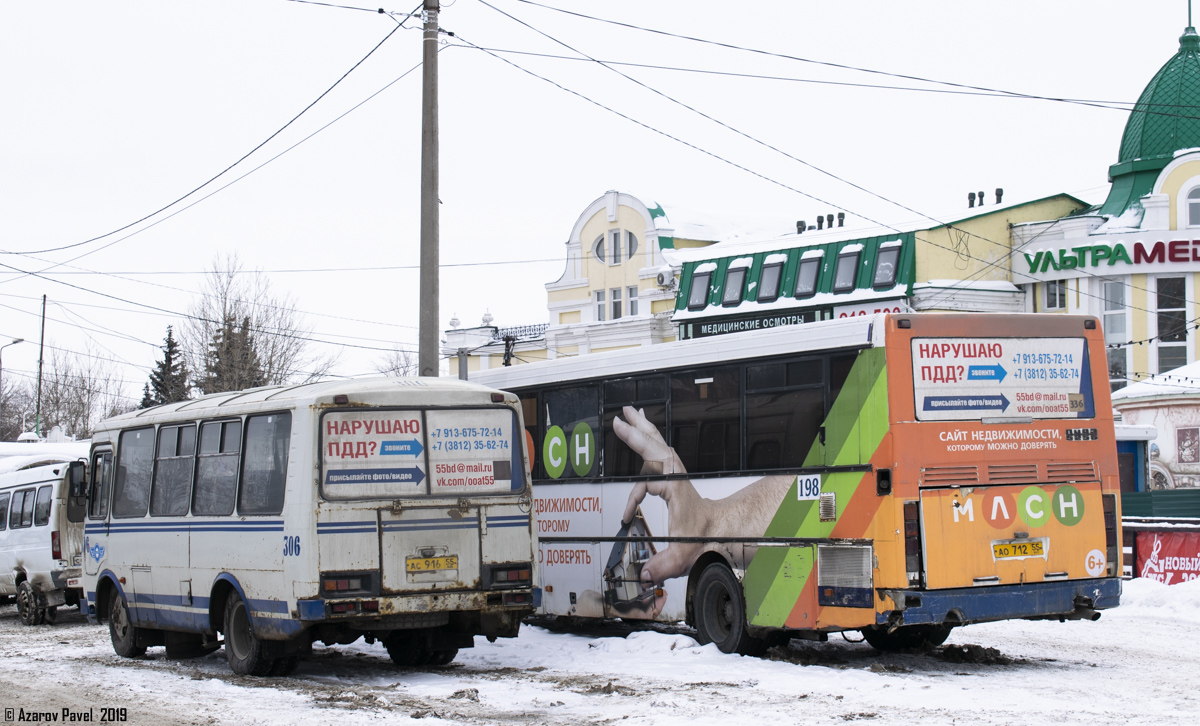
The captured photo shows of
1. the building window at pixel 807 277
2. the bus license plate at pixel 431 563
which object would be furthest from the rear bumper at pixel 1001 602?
the building window at pixel 807 277

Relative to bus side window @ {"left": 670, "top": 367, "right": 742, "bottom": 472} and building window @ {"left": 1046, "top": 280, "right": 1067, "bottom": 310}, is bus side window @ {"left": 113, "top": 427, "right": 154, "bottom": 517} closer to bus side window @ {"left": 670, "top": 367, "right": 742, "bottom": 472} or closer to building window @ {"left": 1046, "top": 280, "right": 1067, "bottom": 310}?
bus side window @ {"left": 670, "top": 367, "right": 742, "bottom": 472}

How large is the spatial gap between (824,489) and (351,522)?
13.6 ft

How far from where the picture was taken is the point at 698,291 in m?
53.8

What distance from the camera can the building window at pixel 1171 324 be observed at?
45.2 metres

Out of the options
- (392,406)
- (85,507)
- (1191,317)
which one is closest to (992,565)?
(392,406)

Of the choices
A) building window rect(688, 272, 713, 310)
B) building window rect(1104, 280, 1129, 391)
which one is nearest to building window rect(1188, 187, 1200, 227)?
building window rect(1104, 280, 1129, 391)

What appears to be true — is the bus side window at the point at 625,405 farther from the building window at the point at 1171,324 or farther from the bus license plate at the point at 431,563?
the building window at the point at 1171,324

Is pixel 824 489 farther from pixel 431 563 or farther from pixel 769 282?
pixel 769 282

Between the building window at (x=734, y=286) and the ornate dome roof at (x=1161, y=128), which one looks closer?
the ornate dome roof at (x=1161, y=128)

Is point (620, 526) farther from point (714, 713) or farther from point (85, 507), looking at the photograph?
point (85, 507)

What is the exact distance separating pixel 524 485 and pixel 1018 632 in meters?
6.31

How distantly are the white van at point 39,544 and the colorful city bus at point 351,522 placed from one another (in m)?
8.24

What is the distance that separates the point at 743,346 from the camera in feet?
43.9

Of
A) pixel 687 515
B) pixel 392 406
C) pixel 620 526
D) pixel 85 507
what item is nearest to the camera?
pixel 392 406
